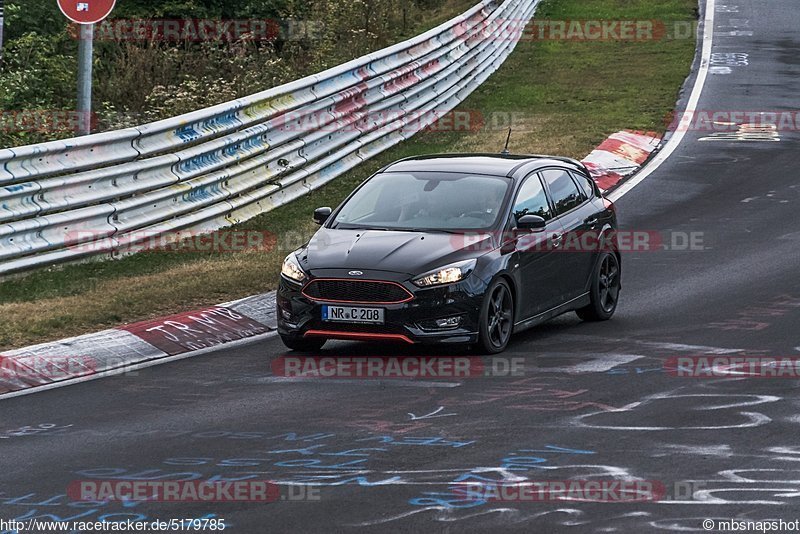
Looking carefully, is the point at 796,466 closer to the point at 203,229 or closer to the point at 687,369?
the point at 687,369

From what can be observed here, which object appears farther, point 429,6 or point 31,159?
point 429,6

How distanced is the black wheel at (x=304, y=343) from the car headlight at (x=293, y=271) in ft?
1.56

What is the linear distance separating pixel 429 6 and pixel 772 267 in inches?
967

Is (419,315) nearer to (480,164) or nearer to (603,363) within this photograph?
(603,363)

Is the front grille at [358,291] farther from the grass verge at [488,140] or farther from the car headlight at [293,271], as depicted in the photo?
the grass verge at [488,140]

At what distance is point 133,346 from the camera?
12266 millimetres

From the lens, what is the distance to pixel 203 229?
1691 centimetres

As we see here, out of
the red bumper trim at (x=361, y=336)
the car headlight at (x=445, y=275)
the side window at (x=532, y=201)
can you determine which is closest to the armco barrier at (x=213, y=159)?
the red bumper trim at (x=361, y=336)

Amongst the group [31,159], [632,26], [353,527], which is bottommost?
[353,527]

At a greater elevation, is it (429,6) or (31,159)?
(429,6)

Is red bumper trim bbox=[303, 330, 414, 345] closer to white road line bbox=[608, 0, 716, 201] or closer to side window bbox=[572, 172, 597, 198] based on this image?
side window bbox=[572, 172, 597, 198]

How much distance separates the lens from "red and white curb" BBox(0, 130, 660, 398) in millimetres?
11406

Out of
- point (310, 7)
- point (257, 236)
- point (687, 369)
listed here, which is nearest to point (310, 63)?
point (310, 7)

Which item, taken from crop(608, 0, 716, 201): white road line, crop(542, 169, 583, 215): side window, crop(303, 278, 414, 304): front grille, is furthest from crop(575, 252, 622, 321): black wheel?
crop(608, 0, 716, 201): white road line
